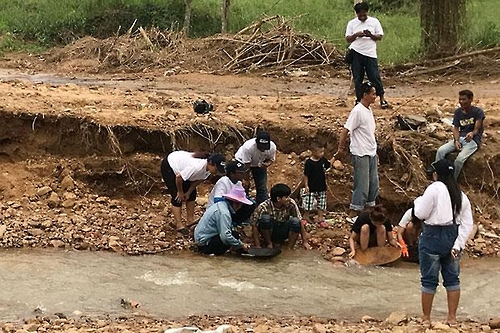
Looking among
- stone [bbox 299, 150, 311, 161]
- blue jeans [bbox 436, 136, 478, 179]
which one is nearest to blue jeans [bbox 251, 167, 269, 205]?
stone [bbox 299, 150, 311, 161]

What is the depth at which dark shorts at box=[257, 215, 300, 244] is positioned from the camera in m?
9.66

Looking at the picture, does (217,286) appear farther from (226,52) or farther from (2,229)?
(226,52)

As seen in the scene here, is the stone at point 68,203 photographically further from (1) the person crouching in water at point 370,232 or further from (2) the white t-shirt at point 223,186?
(1) the person crouching in water at point 370,232

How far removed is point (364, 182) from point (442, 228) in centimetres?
292

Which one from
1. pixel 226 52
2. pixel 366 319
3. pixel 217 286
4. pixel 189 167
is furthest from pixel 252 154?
pixel 226 52

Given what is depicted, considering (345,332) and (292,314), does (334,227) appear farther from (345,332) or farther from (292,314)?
(345,332)

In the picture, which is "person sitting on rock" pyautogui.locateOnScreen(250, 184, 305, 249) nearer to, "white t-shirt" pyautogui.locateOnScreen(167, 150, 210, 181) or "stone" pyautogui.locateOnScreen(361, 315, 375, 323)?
"white t-shirt" pyautogui.locateOnScreen(167, 150, 210, 181)

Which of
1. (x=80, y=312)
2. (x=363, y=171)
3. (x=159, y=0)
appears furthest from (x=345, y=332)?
(x=159, y=0)

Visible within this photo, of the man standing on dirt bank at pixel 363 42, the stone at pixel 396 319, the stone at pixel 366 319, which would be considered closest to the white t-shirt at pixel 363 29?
the man standing on dirt bank at pixel 363 42

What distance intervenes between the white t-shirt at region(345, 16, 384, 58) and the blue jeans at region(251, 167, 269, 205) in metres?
2.58

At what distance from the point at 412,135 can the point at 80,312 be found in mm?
5414

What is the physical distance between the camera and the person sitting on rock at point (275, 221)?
9672 millimetres

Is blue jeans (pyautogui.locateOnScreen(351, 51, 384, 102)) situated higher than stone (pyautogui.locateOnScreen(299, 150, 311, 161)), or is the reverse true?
blue jeans (pyautogui.locateOnScreen(351, 51, 384, 102))

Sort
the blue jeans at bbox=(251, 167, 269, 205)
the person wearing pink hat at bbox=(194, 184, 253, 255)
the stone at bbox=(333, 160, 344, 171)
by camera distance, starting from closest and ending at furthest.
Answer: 1. the person wearing pink hat at bbox=(194, 184, 253, 255)
2. the blue jeans at bbox=(251, 167, 269, 205)
3. the stone at bbox=(333, 160, 344, 171)
